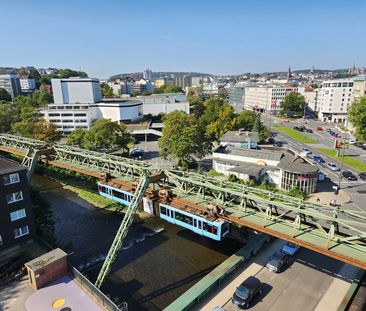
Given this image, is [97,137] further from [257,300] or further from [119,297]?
[257,300]

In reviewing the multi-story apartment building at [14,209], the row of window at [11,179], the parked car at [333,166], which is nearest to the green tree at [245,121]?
the parked car at [333,166]

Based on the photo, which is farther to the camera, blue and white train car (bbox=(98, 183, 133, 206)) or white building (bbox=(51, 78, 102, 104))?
white building (bbox=(51, 78, 102, 104))

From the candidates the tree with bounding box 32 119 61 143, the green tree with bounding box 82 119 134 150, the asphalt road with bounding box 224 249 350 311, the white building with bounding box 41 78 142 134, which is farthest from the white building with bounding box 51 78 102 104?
the asphalt road with bounding box 224 249 350 311

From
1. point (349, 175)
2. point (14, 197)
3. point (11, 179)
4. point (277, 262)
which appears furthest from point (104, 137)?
point (349, 175)

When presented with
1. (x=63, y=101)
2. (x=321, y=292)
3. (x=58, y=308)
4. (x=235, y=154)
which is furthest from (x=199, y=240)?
(x=63, y=101)

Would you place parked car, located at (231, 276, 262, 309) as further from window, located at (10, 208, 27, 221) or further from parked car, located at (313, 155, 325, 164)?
parked car, located at (313, 155, 325, 164)
